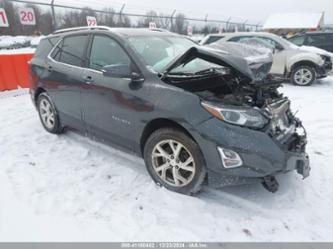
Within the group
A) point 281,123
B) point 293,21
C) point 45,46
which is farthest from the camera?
point 293,21

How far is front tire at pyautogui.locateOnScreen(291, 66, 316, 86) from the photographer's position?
28.2ft

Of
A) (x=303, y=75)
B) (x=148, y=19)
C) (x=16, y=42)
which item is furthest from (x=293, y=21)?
(x=16, y=42)

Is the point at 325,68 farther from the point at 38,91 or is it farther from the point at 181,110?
the point at 38,91

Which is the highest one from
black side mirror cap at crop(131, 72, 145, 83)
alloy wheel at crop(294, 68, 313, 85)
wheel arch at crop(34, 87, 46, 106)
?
black side mirror cap at crop(131, 72, 145, 83)

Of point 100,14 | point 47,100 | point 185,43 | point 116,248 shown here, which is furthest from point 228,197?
point 100,14

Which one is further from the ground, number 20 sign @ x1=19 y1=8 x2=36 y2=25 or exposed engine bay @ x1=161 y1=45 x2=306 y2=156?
number 20 sign @ x1=19 y1=8 x2=36 y2=25

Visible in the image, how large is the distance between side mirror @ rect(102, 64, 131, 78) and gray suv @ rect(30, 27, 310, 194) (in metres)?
0.01

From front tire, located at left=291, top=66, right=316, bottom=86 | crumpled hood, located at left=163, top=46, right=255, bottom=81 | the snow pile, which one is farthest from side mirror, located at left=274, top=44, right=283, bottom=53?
the snow pile

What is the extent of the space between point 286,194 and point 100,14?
16.2m

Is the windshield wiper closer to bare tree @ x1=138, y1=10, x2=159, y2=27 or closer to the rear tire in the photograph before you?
the rear tire

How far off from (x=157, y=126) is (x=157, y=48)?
1.10m

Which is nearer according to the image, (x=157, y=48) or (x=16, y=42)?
(x=157, y=48)

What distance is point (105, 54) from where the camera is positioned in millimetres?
3543

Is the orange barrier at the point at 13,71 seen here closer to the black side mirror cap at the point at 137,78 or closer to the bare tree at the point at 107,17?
the black side mirror cap at the point at 137,78
